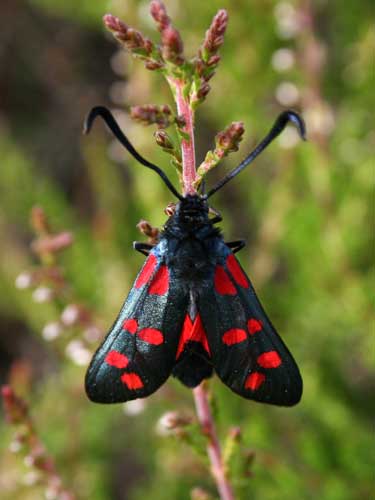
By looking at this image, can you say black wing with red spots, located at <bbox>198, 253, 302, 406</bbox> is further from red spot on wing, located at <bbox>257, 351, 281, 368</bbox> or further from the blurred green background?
the blurred green background

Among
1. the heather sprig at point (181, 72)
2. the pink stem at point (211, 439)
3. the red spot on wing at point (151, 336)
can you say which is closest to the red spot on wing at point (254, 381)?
the pink stem at point (211, 439)

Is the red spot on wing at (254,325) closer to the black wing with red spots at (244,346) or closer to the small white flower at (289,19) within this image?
the black wing with red spots at (244,346)

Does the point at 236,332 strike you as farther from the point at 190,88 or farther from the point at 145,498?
the point at 145,498

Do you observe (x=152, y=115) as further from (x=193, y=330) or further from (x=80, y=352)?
(x=80, y=352)

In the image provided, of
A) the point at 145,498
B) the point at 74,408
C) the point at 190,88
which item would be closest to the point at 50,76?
the point at 74,408

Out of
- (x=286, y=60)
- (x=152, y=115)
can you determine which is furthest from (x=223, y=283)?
(x=286, y=60)

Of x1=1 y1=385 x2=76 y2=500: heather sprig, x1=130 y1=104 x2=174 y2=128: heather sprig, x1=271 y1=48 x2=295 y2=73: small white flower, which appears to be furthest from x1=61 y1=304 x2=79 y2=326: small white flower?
x1=271 y1=48 x2=295 y2=73: small white flower
